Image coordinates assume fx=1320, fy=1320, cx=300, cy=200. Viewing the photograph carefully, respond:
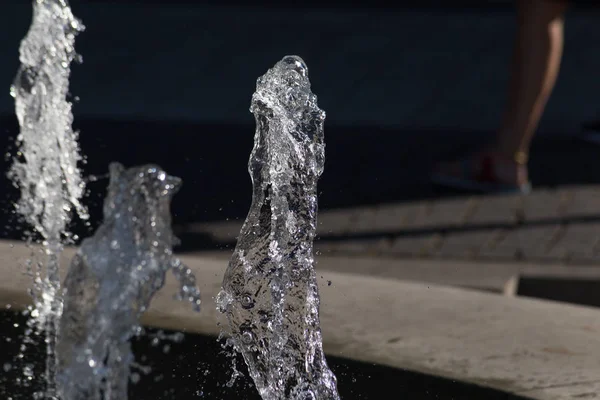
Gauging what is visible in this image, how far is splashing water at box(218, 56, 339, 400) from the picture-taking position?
249cm

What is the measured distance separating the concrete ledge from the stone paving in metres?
1.50

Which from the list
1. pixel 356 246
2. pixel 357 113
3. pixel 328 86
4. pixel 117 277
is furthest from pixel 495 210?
pixel 117 277

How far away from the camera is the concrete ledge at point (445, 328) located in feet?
8.01

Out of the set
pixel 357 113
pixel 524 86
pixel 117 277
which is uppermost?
pixel 357 113

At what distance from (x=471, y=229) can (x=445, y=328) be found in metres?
2.18

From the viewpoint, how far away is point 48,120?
121 inches

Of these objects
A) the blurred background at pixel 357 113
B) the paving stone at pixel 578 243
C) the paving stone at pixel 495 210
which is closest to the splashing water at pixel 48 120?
the blurred background at pixel 357 113

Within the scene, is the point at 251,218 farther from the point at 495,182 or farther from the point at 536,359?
the point at 495,182

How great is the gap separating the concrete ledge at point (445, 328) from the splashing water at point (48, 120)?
141 mm

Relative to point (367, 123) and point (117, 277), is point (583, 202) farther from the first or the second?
point (117, 277)

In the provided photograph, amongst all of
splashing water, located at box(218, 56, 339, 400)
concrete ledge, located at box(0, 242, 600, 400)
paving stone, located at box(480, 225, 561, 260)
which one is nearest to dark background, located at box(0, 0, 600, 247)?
paving stone, located at box(480, 225, 561, 260)

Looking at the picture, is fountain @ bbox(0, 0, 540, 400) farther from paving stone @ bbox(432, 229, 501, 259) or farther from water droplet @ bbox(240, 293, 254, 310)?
paving stone @ bbox(432, 229, 501, 259)

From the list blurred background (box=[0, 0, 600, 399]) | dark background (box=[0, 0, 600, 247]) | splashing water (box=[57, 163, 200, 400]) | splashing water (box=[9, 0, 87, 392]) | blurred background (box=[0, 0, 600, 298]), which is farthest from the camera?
dark background (box=[0, 0, 600, 247])

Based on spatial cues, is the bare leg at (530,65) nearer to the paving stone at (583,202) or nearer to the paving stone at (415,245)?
the paving stone at (583,202)
